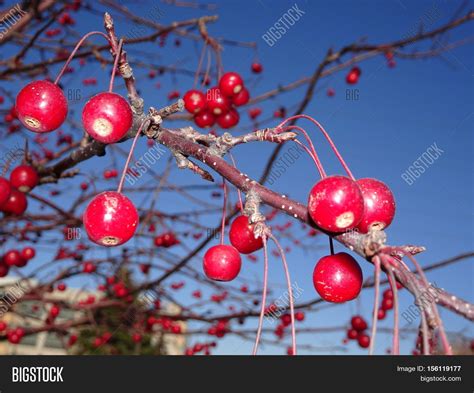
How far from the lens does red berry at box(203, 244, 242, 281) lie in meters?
1.65

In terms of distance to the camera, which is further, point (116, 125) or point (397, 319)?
point (116, 125)

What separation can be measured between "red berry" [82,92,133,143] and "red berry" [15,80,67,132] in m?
0.28

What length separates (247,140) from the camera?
1.46 meters

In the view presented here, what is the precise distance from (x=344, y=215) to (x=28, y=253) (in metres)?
3.81

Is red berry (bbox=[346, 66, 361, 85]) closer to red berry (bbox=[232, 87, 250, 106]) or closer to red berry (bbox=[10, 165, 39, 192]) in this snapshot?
red berry (bbox=[232, 87, 250, 106])

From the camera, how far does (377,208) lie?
1.29m

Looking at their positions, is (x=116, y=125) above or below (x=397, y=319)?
above

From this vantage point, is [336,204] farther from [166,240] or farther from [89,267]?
[89,267]

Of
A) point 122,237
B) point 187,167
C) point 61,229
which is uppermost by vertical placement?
point 61,229

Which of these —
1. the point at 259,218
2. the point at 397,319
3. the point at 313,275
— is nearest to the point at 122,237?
the point at 259,218
